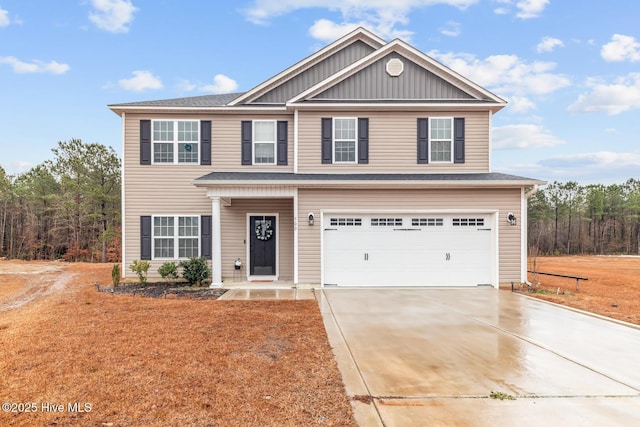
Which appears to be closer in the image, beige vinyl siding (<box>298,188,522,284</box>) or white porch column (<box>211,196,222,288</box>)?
white porch column (<box>211,196,222,288</box>)

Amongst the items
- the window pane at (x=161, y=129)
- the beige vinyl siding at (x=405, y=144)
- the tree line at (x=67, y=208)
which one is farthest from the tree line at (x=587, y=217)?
the tree line at (x=67, y=208)

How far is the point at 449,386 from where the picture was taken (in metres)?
4.02

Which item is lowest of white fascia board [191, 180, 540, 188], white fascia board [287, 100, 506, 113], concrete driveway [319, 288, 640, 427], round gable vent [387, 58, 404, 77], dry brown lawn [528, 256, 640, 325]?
dry brown lawn [528, 256, 640, 325]

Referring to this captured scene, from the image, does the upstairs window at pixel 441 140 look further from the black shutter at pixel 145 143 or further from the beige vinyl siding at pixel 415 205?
the black shutter at pixel 145 143

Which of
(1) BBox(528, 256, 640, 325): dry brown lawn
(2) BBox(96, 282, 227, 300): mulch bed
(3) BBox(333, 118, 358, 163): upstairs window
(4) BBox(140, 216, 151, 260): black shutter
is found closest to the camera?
(1) BBox(528, 256, 640, 325): dry brown lawn

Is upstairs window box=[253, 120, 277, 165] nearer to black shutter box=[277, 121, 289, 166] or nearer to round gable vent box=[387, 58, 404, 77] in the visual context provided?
Answer: black shutter box=[277, 121, 289, 166]

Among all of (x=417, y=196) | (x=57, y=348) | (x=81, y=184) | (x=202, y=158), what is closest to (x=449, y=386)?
(x=57, y=348)

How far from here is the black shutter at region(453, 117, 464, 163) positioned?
12.0m

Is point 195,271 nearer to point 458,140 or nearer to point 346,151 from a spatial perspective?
point 346,151

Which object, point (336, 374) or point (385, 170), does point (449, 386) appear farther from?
point (385, 170)

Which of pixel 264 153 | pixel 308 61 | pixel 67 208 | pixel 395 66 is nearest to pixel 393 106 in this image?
pixel 395 66

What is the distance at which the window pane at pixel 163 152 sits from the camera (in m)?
12.2

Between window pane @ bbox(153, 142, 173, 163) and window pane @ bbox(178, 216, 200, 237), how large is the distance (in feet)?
6.85

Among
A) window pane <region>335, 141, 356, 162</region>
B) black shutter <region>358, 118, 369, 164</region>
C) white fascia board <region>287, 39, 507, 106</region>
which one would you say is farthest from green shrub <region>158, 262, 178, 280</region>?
black shutter <region>358, 118, 369, 164</region>
